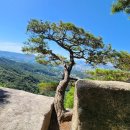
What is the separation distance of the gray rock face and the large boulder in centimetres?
128

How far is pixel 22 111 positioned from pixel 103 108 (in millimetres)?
1968

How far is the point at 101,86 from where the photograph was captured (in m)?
4.34

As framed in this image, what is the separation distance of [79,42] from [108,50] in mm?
2035

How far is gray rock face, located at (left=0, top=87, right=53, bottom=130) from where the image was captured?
5227mm

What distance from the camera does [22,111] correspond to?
5.69 metres

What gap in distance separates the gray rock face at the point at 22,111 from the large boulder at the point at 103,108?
4.21 ft

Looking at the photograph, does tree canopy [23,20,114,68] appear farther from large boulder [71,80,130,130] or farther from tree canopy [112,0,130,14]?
large boulder [71,80,130,130]

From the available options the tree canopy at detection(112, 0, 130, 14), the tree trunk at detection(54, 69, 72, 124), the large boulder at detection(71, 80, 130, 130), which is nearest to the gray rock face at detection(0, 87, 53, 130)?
the large boulder at detection(71, 80, 130, 130)

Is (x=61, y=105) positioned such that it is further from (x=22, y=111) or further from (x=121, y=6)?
(x=22, y=111)

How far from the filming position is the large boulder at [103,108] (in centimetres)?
430

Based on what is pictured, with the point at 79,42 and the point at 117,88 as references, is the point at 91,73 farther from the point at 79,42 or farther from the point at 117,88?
the point at 117,88

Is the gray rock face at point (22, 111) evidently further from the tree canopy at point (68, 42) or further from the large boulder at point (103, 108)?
the tree canopy at point (68, 42)

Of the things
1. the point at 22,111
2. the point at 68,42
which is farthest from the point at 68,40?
the point at 22,111

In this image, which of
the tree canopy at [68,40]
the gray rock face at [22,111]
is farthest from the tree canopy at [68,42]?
the gray rock face at [22,111]
